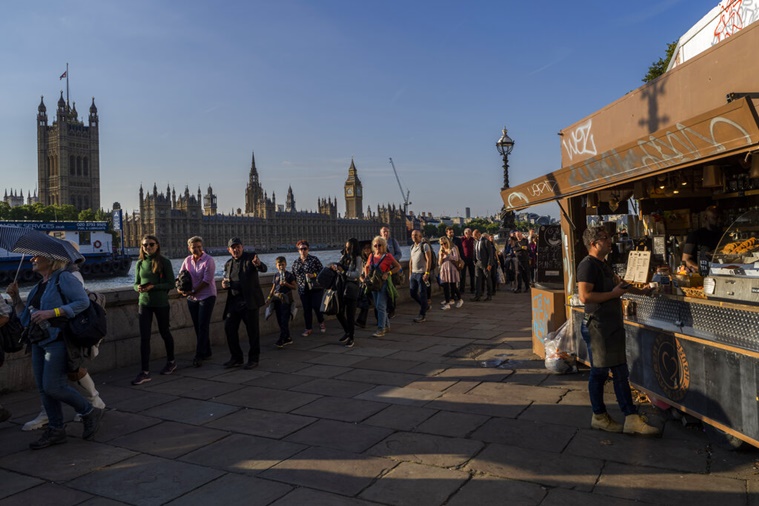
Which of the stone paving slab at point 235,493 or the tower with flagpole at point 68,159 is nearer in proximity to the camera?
the stone paving slab at point 235,493

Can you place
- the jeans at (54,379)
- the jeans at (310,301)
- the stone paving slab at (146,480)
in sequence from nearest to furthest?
the stone paving slab at (146,480), the jeans at (54,379), the jeans at (310,301)

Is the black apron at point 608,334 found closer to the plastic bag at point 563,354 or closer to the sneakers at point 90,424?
the plastic bag at point 563,354

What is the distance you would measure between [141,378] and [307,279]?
136 inches

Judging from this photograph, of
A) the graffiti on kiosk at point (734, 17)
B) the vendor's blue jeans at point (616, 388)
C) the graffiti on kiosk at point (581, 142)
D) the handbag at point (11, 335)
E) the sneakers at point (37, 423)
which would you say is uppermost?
the graffiti on kiosk at point (734, 17)

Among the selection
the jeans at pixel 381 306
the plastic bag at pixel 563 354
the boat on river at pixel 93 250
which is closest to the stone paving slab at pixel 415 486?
the plastic bag at pixel 563 354

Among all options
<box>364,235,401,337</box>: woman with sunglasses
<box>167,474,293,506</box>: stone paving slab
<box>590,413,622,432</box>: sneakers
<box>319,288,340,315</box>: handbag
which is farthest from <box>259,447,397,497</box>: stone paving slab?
<box>364,235,401,337</box>: woman with sunglasses

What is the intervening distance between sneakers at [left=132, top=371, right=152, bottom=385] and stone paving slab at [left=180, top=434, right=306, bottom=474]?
252 cm

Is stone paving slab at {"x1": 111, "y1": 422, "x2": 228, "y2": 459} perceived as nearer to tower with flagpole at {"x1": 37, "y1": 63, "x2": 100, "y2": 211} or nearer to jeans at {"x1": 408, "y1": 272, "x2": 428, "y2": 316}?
jeans at {"x1": 408, "y1": 272, "x2": 428, "y2": 316}

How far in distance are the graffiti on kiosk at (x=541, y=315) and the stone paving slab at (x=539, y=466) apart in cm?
331

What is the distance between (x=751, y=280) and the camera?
13.3 feet

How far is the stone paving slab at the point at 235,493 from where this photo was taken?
3.55 m

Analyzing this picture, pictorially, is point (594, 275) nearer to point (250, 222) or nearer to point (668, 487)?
point (668, 487)

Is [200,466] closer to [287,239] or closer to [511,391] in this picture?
[511,391]

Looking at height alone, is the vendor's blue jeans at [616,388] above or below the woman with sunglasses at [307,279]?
below
